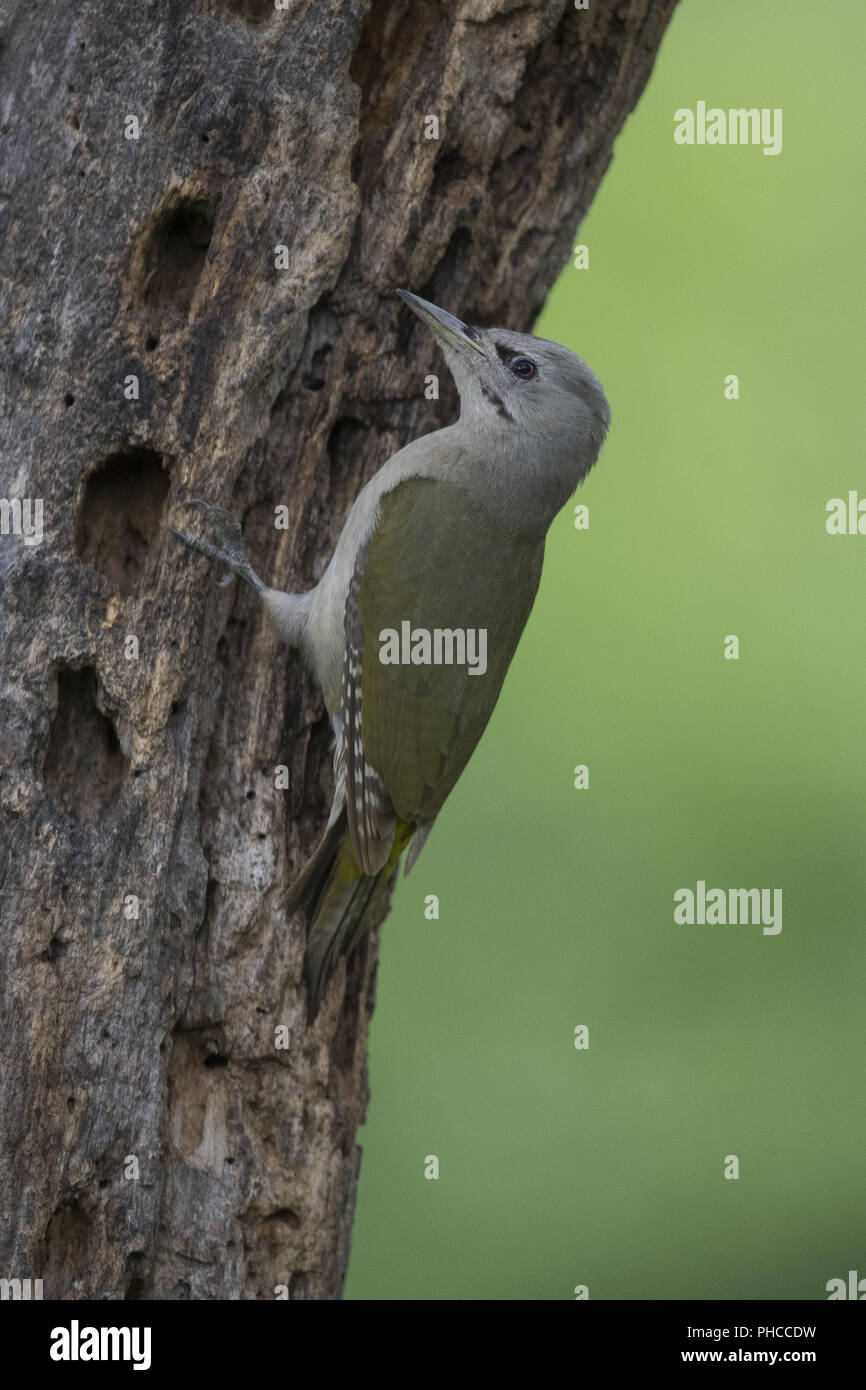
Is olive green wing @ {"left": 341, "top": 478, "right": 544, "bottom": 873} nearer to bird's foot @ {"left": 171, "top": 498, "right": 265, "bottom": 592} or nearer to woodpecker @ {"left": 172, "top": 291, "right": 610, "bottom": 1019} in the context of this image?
woodpecker @ {"left": 172, "top": 291, "right": 610, "bottom": 1019}

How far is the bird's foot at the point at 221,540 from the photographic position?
366 cm

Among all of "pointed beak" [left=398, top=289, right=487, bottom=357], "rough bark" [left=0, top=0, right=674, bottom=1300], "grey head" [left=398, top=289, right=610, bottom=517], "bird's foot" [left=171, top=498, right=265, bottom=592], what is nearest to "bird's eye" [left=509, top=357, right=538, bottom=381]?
"grey head" [left=398, top=289, right=610, bottom=517]

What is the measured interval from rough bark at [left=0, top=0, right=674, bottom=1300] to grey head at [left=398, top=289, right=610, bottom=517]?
0.26m

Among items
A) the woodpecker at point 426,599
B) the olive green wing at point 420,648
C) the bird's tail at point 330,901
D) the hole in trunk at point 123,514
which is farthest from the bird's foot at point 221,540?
the bird's tail at point 330,901

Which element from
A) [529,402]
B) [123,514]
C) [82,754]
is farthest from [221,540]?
[529,402]

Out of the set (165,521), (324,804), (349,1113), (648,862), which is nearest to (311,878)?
(324,804)

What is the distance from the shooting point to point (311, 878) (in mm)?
3918

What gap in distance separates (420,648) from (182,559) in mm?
731

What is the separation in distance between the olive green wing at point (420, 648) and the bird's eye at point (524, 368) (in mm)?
376

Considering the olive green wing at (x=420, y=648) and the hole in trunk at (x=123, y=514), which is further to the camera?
the olive green wing at (x=420, y=648)

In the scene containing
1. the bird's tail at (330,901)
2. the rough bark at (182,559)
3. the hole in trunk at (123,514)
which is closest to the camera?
the rough bark at (182,559)

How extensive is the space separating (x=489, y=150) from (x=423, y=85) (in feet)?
0.81

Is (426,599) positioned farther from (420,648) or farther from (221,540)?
(221,540)

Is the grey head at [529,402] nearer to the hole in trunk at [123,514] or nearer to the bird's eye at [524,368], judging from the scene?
the bird's eye at [524,368]
